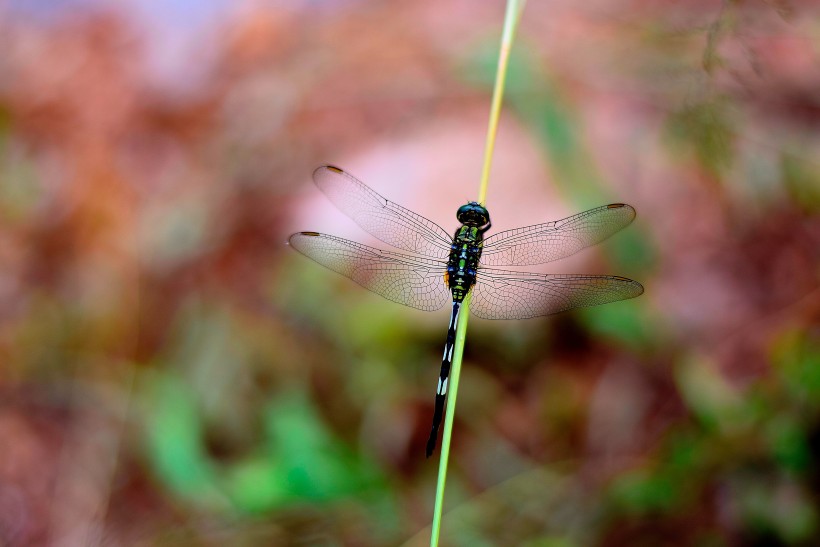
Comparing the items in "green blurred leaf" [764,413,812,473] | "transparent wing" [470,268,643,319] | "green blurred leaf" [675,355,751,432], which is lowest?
"green blurred leaf" [764,413,812,473]

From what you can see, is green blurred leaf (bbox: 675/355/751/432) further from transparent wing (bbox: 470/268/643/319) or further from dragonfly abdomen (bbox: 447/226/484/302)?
dragonfly abdomen (bbox: 447/226/484/302)

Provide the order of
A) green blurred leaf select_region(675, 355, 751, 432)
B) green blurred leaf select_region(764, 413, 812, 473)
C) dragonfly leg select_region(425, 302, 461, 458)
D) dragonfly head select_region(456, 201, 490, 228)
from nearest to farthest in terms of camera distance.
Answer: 1. dragonfly head select_region(456, 201, 490, 228)
2. dragonfly leg select_region(425, 302, 461, 458)
3. green blurred leaf select_region(764, 413, 812, 473)
4. green blurred leaf select_region(675, 355, 751, 432)

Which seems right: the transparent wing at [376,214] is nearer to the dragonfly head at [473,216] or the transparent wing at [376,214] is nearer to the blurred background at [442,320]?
the dragonfly head at [473,216]

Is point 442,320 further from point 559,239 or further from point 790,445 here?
point 790,445

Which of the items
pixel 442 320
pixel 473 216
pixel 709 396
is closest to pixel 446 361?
pixel 473 216

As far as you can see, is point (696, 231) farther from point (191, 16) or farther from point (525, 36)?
point (191, 16)

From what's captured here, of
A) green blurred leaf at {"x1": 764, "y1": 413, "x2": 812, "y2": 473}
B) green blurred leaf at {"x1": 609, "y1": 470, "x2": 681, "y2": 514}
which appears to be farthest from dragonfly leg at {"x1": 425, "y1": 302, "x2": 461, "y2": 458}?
green blurred leaf at {"x1": 764, "y1": 413, "x2": 812, "y2": 473}
